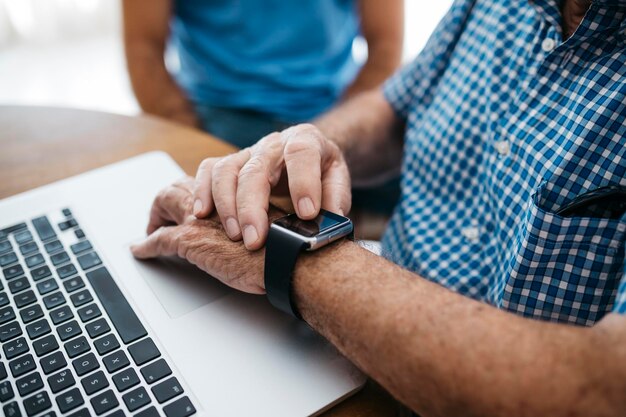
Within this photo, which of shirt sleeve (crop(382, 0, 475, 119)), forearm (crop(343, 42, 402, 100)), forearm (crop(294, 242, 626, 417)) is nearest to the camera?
forearm (crop(294, 242, 626, 417))

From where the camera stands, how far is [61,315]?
0.60 meters

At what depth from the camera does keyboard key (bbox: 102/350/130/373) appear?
0.54 meters

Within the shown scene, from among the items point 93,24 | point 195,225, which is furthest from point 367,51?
point 93,24

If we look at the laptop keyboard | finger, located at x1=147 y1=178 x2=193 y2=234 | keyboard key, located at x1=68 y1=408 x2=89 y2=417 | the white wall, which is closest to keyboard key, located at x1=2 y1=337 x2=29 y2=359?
the laptop keyboard

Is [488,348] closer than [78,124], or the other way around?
[488,348]

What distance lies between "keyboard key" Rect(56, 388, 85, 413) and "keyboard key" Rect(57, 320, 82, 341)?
0.08 meters

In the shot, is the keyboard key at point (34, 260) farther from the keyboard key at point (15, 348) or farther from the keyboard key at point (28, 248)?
the keyboard key at point (15, 348)

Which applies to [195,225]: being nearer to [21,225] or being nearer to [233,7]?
[21,225]

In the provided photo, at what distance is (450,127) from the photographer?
2.90 ft

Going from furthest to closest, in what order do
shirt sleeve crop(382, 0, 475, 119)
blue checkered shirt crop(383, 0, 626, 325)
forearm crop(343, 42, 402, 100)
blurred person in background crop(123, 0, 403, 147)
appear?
forearm crop(343, 42, 402, 100)
blurred person in background crop(123, 0, 403, 147)
shirt sleeve crop(382, 0, 475, 119)
blue checkered shirt crop(383, 0, 626, 325)

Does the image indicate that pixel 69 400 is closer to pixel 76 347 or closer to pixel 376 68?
pixel 76 347

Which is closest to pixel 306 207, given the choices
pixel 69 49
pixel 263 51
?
pixel 263 51

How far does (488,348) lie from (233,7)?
1163mm

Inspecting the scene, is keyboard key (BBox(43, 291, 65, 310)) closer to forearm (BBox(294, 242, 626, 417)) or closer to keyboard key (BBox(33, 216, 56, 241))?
keyboard key (BBox(33, 216, 56, 241))
